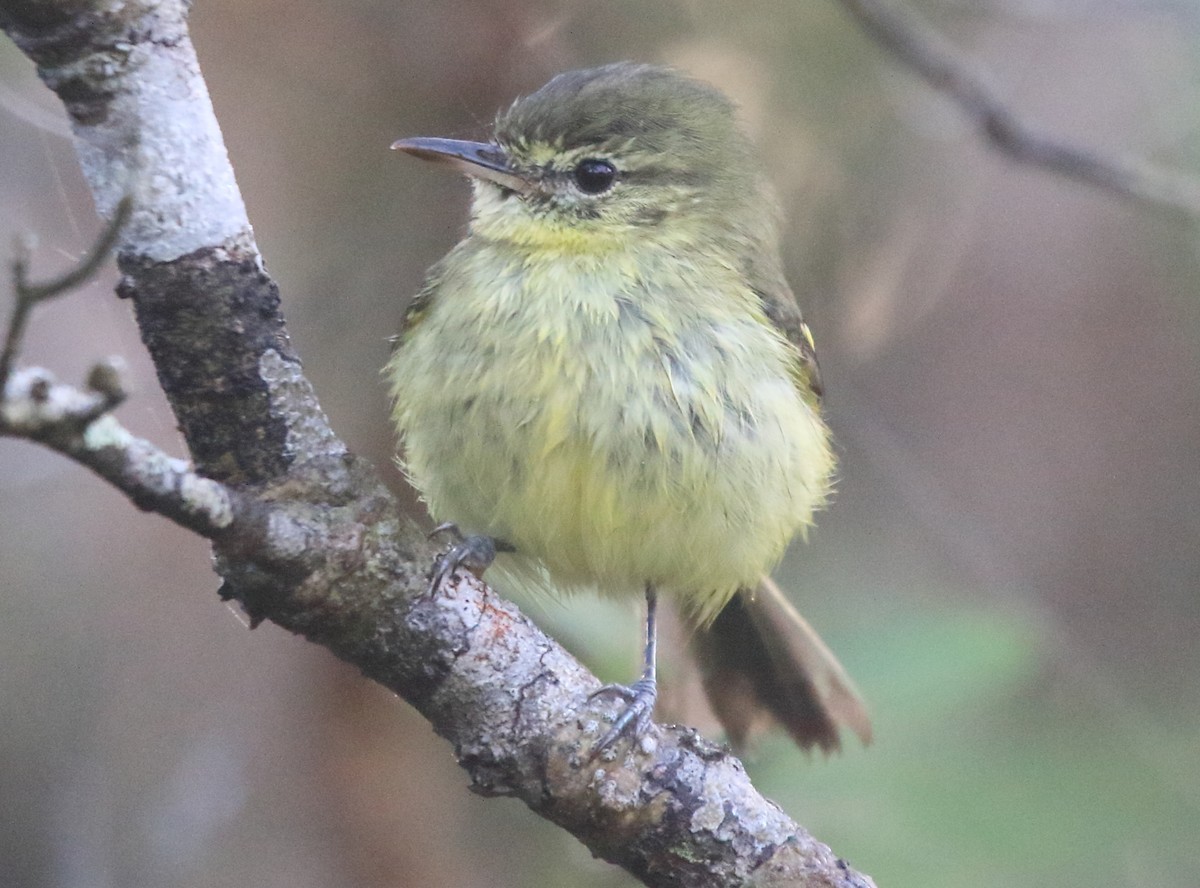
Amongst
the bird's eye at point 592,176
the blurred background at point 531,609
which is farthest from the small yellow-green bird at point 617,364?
the blurred background at point 531,609

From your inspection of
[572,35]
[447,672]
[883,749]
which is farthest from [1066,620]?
Answer: [447,672]

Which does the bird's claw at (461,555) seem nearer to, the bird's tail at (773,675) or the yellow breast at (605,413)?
the yellow breast at (605,413)

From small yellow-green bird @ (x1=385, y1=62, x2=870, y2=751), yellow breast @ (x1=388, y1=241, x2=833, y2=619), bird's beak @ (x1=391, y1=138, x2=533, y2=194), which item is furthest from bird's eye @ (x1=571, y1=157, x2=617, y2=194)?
yellow breast @ (x1=388, y1=241, x2=833, y2=619)

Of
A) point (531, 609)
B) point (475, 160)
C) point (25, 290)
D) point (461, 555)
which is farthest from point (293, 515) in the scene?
point (531, 609)

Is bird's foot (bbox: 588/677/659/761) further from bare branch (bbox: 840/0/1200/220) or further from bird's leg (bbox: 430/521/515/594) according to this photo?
bare branch (bbox: 840/0/1200/220)

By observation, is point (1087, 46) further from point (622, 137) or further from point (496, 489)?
point (496, 489)

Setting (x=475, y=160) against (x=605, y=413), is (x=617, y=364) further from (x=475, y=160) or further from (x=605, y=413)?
(x=475, y=160)
